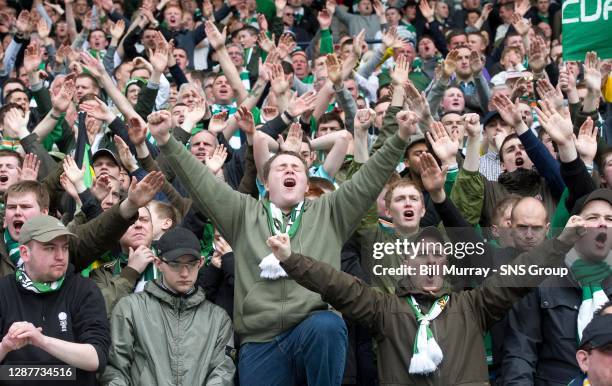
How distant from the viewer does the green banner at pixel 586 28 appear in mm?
8023

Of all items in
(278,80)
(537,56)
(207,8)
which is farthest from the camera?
(207,8)

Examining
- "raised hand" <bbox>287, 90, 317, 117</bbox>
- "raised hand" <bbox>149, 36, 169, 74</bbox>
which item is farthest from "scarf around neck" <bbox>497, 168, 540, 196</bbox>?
"raised hand" <bbox>149, 36, 169, 74</bbox>

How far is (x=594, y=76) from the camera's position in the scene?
9.11 m

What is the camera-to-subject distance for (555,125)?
7164 millimetres

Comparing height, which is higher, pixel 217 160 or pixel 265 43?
pixel 265 43

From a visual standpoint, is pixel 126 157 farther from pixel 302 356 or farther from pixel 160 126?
pixel 302 356

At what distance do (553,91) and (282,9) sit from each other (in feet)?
25.3

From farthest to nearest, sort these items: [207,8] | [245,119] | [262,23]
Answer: [207,8] < [262,23] < [245,119]

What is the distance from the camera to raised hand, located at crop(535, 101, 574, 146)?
708cm

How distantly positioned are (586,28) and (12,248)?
14.4 ft

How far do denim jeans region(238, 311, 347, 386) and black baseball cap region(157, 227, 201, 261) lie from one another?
665 mm

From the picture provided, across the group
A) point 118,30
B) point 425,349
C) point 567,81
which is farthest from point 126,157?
point 118,30

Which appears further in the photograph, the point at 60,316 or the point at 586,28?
the point at 586,28

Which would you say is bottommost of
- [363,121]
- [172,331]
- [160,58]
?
[172,331]
